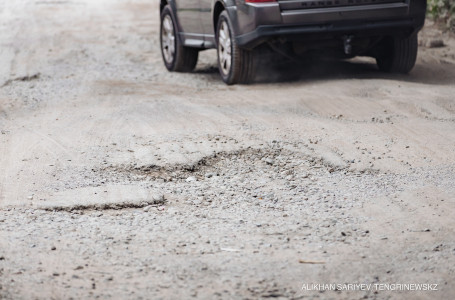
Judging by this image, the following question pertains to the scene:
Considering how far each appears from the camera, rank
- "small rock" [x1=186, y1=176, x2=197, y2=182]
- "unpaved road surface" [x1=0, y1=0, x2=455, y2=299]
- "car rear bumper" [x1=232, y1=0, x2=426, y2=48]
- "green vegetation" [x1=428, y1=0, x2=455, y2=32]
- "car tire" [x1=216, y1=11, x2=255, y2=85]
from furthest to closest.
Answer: "green vegetation" [x1=428, y1=0, x2=455, y2=32] → "car tire" [x1=216, y1=11, x2=255, y2=85] → "car rear bumper" [x1=232, y1=0, x2=426, y2=48] → "small rock" [x1=186, y1=176, x2=197, y2=182] → "unpaved road surface" [x1=0, y1=0, x2=455, y2=299]

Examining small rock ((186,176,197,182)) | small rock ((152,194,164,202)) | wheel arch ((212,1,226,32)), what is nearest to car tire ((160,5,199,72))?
wheel arch ((212,1,226,32))

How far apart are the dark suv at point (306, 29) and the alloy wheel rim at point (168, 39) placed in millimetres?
821

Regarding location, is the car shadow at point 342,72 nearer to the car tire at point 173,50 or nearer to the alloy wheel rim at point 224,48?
the alloy wheel rim at point 224,48

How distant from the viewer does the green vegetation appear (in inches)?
514

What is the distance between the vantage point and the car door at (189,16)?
10.0 meters

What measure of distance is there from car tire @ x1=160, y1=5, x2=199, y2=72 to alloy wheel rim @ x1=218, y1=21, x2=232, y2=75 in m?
1.14

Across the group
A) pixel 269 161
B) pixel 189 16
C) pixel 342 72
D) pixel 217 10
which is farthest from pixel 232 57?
pixel 269 161

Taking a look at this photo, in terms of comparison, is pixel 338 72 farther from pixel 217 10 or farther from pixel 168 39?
pixel 168 39

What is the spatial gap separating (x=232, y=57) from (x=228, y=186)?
392 centimetres

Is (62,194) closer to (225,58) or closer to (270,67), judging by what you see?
(225,58)

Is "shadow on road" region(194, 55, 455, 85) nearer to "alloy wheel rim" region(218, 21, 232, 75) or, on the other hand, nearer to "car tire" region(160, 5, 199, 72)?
"car tire" region(160, 5, 199, 72)

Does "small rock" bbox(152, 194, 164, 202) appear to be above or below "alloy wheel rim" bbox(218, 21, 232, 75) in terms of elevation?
below

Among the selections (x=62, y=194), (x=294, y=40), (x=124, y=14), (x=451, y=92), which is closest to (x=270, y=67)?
(x=294, y=40)

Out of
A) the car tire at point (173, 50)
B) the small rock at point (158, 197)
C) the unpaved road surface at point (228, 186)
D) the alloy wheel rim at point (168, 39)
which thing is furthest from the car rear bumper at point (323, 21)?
the small rock at point (158, 197)
